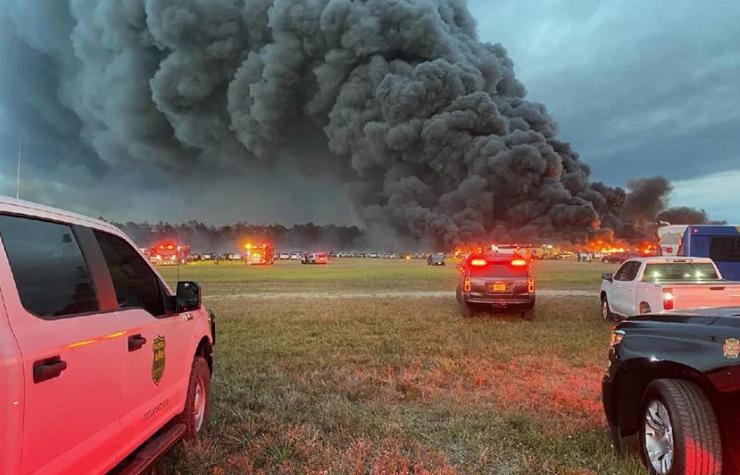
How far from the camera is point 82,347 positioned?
2.53m

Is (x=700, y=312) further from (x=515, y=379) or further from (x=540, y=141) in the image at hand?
(x=540, y=141)

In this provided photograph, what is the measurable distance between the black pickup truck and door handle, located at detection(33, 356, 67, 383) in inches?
122

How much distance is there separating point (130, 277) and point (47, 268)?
4.08 ft

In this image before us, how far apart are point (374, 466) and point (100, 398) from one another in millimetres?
2094

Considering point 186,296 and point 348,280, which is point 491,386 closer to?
point 186,296

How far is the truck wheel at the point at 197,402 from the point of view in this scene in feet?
14.3

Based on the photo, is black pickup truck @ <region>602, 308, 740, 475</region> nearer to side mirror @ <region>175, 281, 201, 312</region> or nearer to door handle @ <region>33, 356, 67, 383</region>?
side mirror @ <region>175, 281, 201, 312</region>

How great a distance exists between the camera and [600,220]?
3250 inches

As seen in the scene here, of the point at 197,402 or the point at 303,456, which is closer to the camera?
the point at 303,456

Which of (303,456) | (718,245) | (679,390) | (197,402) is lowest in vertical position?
(303,456)

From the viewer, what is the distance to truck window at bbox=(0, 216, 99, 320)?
2.34 meters

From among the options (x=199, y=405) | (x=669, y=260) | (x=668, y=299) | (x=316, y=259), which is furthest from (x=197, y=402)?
(x=316, y=259)

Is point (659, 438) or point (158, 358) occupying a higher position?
point (158, 358)

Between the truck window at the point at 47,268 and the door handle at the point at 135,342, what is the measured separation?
304 mm
